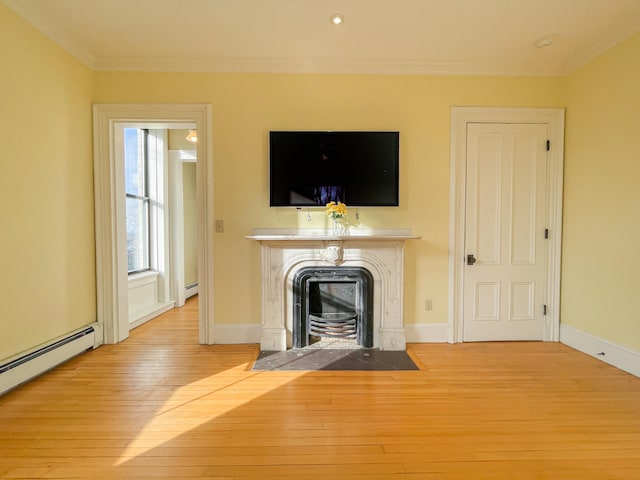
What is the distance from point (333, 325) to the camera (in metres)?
2.95

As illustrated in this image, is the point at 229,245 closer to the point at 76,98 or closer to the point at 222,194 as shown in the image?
the point at 222,194

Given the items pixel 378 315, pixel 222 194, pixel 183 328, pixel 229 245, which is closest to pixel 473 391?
pixel 378 315

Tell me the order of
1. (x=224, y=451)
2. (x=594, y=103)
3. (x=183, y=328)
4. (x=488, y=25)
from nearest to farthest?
1. (x=224, y=451)
2. (x=488, y=25)
3. (x=594, y=103)
4. (x=183, y=328)

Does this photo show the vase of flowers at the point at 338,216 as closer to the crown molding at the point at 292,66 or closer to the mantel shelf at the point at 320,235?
the mantel shelf at the point at 320,235

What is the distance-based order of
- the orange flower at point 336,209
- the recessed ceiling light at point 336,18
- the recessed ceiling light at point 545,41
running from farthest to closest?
1. the orange flower at point 336,209
2. the recessed ceiling light at point 545,41
3. the recessed ceiling light at point 336,18

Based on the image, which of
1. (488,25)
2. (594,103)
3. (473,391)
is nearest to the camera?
(473,391)

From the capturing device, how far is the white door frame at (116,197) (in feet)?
9.91

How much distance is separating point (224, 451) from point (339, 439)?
636mm

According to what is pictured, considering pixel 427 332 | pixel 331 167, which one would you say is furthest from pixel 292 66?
pixel 427 332

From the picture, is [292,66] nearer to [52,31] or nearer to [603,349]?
[52,31]

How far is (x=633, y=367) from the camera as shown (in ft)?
8.13

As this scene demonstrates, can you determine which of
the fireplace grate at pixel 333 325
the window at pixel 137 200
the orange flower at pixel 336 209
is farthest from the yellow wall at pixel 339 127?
the window at pixel 137 200

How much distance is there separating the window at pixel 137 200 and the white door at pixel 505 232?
404 centimetres

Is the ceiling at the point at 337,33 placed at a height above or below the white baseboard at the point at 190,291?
above
